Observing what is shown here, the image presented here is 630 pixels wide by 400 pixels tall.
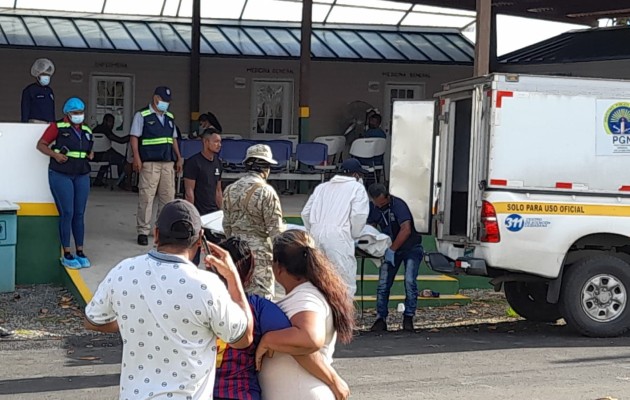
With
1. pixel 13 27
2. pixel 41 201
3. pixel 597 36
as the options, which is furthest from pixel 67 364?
pixel 597 36

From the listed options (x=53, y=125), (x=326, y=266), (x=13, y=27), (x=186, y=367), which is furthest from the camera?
(x=13, y=27)

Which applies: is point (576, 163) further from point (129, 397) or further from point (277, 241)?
point (129, 397)

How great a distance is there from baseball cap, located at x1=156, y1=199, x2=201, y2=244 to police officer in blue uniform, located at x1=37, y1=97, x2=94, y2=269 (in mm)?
7637

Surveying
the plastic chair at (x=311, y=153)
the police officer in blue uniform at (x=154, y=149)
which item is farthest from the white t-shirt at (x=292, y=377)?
Answer: the plastic chair at (x=311, y=153)

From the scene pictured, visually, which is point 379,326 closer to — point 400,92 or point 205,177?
point 205,177

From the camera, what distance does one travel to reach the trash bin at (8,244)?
A: 36.8ft

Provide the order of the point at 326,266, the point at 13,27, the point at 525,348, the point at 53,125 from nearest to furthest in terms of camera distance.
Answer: the point at 326,266 → the point at 525,348 → the point at 53,125 → the point at 13,27

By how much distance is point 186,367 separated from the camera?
3.75 m

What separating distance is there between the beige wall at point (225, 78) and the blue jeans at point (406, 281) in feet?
44.4

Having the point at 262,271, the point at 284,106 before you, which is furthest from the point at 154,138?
the point at 284,106

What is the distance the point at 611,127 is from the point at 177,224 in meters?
6.94

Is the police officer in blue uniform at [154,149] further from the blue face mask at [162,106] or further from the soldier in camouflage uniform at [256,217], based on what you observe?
the soldier in camouflage uniform at [256,217]

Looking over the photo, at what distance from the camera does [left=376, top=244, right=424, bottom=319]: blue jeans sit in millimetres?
10414

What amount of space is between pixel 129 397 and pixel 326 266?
94 cm
